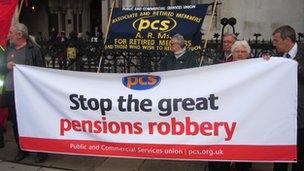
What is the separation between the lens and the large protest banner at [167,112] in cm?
514

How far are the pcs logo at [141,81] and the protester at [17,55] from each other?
57.5 inches

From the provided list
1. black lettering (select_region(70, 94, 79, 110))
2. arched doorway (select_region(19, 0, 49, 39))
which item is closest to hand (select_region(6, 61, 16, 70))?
black lettering (select_region(70, 94, 79, 110))

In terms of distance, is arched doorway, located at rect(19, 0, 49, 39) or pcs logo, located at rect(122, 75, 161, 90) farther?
arched doorway, located at rect(19, 0, 49, 39)

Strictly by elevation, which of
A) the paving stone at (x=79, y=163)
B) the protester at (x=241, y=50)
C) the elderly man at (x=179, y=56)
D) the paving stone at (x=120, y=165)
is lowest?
the paving stone at (x=79, y=163)

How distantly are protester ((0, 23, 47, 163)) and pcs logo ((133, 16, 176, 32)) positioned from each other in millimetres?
1740

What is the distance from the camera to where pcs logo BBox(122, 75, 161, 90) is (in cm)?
555

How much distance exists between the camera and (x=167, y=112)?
545cm

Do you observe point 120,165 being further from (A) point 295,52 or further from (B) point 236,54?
(A) point 295,52

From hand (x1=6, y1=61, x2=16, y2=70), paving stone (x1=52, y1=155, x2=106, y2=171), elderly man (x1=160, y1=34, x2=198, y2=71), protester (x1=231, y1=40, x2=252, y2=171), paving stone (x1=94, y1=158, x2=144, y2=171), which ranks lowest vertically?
paving stone (x1=52, y1=155, x2=106, y2=171)

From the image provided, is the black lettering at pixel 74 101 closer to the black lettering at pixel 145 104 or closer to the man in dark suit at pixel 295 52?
the black lettering at pixel 145 104

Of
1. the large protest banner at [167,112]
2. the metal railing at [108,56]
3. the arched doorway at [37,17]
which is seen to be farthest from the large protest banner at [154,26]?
the arched doorway at [37,17]

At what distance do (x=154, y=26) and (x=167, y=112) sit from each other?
231 cm

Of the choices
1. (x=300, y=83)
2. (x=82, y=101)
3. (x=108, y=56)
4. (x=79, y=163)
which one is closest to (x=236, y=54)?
(x=300, y=83)

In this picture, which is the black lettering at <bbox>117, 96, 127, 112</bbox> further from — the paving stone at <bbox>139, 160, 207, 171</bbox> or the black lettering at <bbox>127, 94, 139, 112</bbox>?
the paving stone at <bbox>139, 160, 207, 171</bbox>
